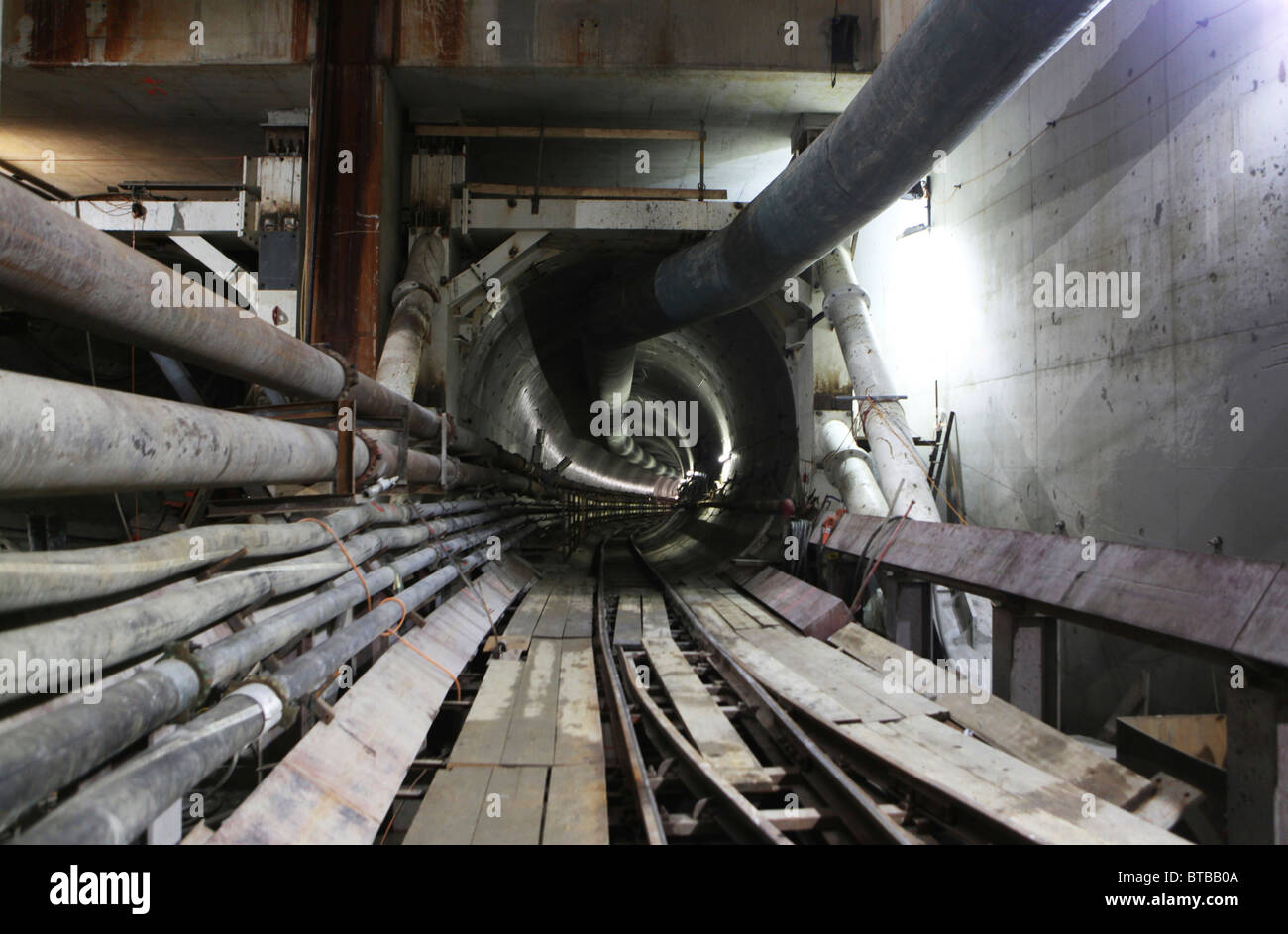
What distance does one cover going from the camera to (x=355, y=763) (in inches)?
115

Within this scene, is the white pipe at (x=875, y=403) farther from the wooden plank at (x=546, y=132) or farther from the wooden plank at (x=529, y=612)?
the wooden plank at (x=529, y=612)

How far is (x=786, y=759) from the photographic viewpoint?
381cm

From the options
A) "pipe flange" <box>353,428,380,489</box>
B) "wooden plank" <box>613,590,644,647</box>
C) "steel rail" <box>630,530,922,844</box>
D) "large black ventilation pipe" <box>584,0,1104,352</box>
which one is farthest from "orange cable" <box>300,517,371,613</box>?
"large black ventilation pipe" <box>584,0,1104,352</box>

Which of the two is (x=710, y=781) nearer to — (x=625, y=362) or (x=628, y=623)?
(x=628, y=623)

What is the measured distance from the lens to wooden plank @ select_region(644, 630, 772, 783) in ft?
12.3

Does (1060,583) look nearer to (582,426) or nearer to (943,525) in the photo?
(943,525)

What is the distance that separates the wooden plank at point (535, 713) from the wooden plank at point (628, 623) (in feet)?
2.32

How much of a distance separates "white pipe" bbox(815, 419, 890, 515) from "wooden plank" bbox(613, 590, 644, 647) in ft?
8.57

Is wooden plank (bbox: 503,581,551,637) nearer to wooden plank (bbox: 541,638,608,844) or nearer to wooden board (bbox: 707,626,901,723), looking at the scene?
wooden plank (bbox: 541,638,608,844)

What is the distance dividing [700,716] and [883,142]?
4.19 meters

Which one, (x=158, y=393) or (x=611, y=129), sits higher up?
(x=611, y=129)

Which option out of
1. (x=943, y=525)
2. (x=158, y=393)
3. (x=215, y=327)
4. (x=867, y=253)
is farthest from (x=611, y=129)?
(x=215, y=327)

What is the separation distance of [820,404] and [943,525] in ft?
13.6

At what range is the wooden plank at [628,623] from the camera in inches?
244
